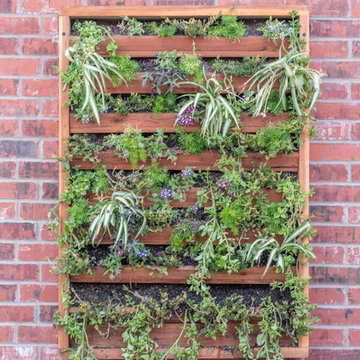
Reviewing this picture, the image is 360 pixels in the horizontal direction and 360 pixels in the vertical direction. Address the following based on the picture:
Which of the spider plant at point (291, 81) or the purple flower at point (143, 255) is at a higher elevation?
the spider plant at point (291, 81)

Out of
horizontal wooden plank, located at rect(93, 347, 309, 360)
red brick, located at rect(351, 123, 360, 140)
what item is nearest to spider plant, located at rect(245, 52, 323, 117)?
red brick, located at rect(351, 123, 360, 140)

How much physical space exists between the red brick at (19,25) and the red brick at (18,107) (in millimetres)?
320

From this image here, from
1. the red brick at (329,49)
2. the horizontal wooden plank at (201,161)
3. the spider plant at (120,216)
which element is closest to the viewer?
the spider plant at (120,216)

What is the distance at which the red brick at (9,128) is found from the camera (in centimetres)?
250

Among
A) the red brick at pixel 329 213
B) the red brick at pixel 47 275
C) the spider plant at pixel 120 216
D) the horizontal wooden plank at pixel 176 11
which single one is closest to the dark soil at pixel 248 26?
the horizontal wooden plank at pixel 176 11

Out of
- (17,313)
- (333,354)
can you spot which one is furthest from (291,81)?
(17,313)

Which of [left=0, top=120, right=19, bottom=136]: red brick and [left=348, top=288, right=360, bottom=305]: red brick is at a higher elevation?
[left=0, top=120, right=19, bottom=136]: red brick

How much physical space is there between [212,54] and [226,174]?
53cm

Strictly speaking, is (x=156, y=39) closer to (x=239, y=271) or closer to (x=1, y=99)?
(x=1, y=99)

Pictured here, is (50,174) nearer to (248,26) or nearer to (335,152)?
(248,26)

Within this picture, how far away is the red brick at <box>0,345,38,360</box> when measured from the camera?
2.50m

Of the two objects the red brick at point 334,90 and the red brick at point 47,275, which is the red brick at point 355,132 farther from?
the red brick at point 47,275

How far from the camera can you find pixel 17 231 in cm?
250

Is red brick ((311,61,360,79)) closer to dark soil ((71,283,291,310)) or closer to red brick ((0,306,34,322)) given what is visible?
dark soil ((71,283,291,310))
